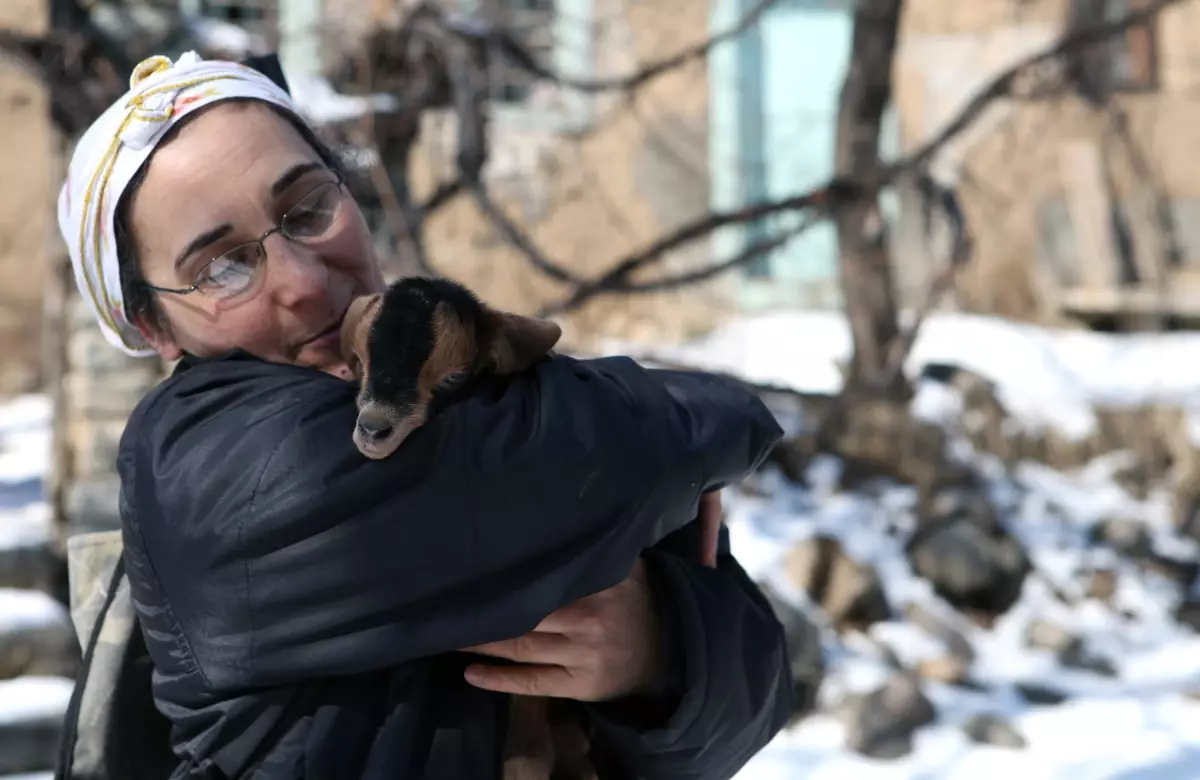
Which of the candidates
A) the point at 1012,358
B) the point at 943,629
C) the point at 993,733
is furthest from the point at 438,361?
the point at 1012,358

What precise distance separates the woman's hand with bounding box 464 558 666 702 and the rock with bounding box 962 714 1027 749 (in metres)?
3.03

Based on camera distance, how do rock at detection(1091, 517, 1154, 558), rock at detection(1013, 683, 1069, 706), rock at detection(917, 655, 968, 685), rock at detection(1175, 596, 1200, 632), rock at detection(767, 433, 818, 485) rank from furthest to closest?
rock at detection(767, 433, 818, 485)
rock at detection(1091, 517, 1154, 558)
rock at detection(1175, 596, 1200, 632)
rock at detection(917, 655, 968, 685)
rock at detection(1013, 683, 1069, 706)

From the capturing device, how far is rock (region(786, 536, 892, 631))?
4.65 metres

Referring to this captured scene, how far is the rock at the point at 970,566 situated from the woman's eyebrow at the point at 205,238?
4259 millimetres

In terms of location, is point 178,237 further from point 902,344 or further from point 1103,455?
point 1103,455

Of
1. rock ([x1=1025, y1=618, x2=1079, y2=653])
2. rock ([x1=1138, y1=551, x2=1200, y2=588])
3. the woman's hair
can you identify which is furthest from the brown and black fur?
rock ([x1=1138, y1=551, x2=1200, y2=588])

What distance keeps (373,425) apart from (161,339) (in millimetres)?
493

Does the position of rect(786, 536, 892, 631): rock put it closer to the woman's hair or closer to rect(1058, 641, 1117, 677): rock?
rect(1058, 641, 1117, 677): rock

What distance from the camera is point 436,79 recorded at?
189 inches

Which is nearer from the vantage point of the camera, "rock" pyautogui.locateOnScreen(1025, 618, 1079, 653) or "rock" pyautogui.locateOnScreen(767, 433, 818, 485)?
"rock" pyautogui.locateOnScreen(1025, 618, 1079, 653)

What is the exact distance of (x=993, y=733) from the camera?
151 inches

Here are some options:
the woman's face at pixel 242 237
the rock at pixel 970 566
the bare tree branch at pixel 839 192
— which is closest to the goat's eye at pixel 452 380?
the woman's face at pixel 242 237

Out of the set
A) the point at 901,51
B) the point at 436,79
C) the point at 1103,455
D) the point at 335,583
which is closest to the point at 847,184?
the point at 436,79

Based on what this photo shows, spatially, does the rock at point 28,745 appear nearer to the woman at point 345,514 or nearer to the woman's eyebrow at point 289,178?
the woman at point 345,514
